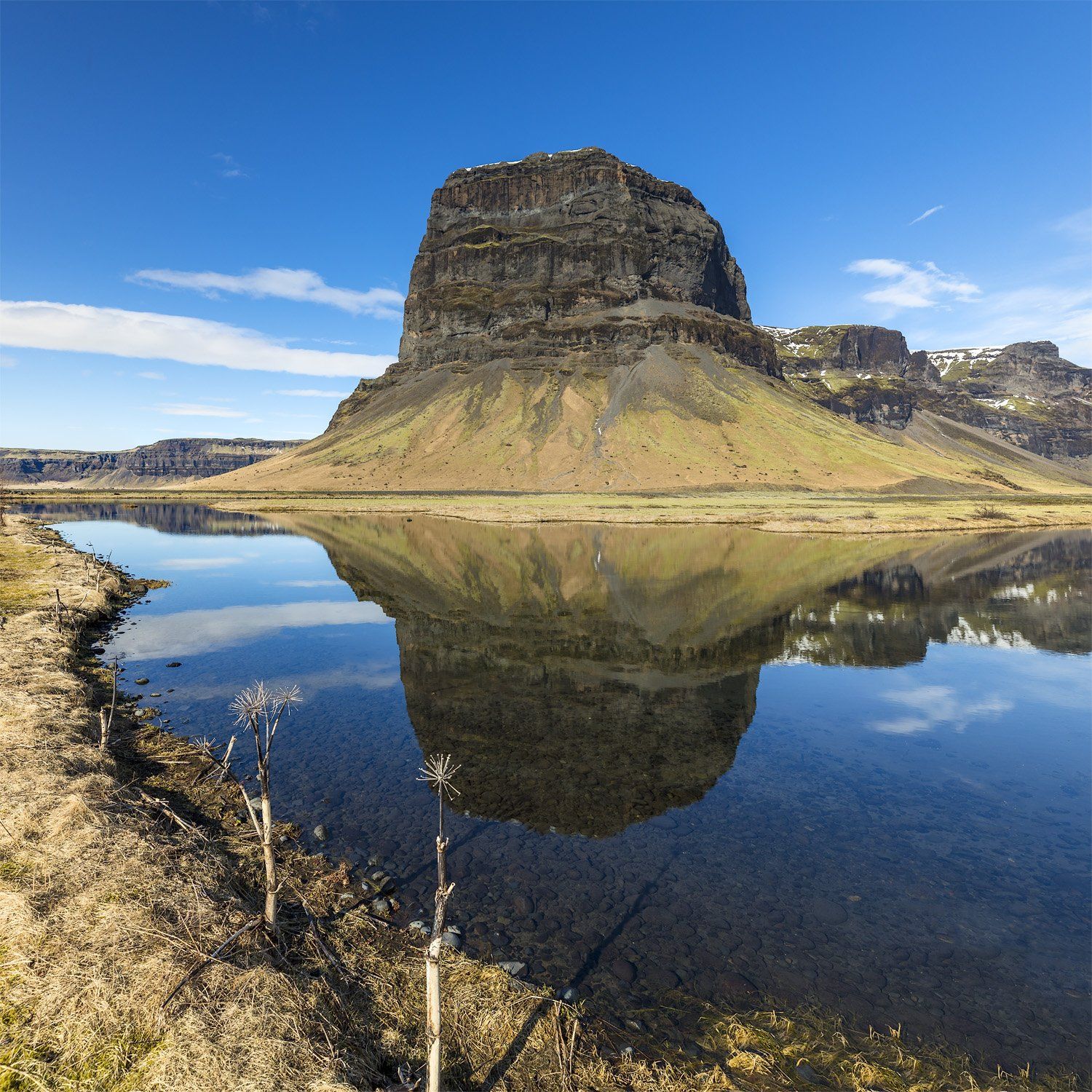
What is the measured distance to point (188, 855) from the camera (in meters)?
11.5

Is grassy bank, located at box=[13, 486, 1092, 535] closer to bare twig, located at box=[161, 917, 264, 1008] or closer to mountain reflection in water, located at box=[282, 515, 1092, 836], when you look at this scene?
mountain reflection in water, located at box=[282, 515, 1092, 836]

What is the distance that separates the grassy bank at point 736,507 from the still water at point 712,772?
48336 millimetres

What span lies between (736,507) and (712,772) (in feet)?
337

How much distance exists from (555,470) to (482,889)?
557 ft

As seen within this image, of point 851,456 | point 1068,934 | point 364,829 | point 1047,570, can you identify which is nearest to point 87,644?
point 364,829

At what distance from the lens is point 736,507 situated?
116 meters

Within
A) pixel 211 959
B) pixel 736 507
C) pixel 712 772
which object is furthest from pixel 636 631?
pixel 736 507

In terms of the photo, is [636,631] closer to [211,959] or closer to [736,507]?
[211,959]

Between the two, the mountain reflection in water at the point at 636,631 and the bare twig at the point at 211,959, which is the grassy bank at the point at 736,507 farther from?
the bare twig at the point at 211,959

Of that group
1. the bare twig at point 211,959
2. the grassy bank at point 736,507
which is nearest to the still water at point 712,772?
the bare twig at point 211,959

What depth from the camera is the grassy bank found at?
312 ft

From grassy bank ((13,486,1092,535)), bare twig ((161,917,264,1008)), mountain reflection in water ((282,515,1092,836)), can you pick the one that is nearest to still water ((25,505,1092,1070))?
mountain reflection in water ((282,515,1092,836))

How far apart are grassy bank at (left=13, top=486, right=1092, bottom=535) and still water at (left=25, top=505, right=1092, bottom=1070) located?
48336mm

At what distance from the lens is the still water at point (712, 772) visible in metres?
10.8
